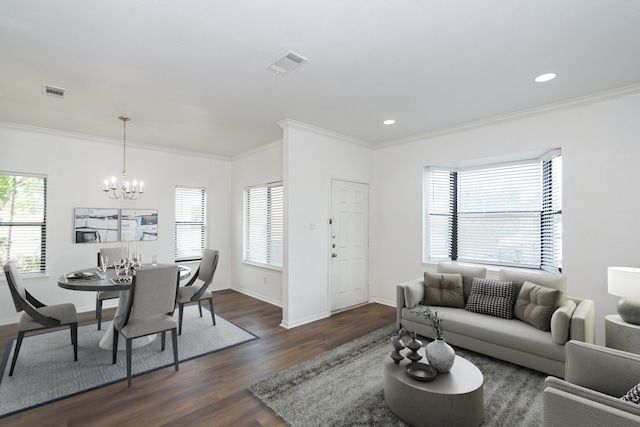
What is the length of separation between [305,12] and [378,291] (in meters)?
4.42

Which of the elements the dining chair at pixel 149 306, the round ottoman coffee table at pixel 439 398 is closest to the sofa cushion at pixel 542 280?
the round ottoman coffee table at pixel 439 398

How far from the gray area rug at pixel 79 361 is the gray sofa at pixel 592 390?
119 inches

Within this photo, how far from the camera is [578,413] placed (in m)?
1.37

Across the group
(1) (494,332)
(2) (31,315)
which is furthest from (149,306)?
(1) (494,332)

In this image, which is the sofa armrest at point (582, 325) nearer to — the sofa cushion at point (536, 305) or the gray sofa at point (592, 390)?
the sofa cushion at point (536, 305)

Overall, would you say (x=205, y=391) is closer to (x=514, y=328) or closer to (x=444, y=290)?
(x=444, y=290)

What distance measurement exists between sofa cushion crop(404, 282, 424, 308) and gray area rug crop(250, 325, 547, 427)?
0.73 meters

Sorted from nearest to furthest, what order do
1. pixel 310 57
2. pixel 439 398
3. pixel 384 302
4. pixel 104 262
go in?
1. pixel 439 398
2. pixel 310 57
3. pixel 104 262
4. pixel 384 302

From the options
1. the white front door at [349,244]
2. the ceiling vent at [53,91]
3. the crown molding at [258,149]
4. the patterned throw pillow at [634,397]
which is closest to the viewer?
the patterned throw pillow at [634,397]

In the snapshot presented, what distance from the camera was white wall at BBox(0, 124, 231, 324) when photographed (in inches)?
171

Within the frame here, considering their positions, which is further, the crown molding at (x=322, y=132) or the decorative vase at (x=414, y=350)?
the crown molding at (x=322, y=132)

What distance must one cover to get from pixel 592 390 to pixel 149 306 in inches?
131

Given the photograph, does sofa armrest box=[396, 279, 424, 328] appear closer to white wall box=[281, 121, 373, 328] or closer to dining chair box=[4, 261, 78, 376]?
white wall box=[281, 121, 373, 328]

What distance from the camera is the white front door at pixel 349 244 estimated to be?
4754 mm
